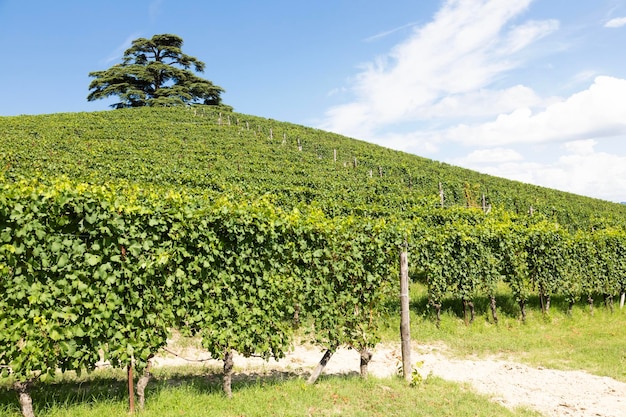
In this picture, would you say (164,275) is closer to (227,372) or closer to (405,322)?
(227,372)

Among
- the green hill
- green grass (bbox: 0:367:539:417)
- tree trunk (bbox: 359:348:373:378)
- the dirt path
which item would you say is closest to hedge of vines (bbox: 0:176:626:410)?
tree trunk (bbox: 359:348:373:378)

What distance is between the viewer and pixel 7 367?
5.30 meters

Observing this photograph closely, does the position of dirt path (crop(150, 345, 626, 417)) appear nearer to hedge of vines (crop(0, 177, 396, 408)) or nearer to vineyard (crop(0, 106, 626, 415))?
vineyard (crop(0, 106, 626, 415))

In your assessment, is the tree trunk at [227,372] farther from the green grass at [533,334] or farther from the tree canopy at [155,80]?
the tree canopy at [155,80]

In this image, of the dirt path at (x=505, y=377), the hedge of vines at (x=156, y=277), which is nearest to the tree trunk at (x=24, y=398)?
the hedge of vines at (x=156, y=277)

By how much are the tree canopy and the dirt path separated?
5415cm

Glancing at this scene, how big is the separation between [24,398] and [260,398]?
135 inches

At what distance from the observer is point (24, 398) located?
210 inches


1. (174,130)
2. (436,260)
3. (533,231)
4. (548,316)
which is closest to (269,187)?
(436,260)

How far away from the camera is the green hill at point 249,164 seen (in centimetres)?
2145

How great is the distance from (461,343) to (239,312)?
811 cm

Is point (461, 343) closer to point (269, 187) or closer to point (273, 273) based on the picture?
point (273, 273)

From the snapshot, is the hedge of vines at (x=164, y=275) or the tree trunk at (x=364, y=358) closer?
the hedge of vines at (x=164, y=275)

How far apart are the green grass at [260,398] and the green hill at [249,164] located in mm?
11198
